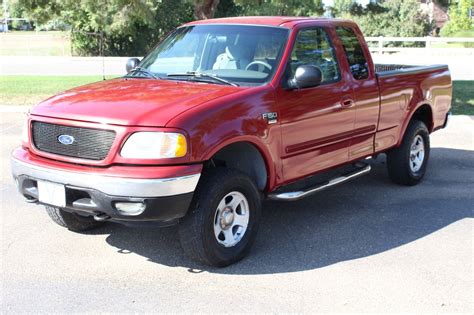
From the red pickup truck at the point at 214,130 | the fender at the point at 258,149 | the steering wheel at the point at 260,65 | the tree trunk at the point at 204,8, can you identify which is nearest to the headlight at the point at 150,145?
the red pickup truck at the point at 214,130

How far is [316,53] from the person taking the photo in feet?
19.0

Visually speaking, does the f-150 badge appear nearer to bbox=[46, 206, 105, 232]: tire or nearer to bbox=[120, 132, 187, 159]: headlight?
bbox=[120, 132, 187, 159]: headlight

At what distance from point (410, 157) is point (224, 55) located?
9.61ft

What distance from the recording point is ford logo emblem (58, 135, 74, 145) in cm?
447

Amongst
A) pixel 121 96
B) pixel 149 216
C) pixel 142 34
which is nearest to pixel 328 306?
pixel 149 216

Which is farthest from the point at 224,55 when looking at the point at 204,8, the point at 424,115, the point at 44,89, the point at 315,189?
the point at 44,89

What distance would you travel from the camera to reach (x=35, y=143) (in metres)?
4.77

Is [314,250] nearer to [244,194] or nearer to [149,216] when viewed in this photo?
[244,194]

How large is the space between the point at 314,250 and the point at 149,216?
5.28ft

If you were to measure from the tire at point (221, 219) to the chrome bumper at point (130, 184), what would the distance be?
Result: 0.61 ft

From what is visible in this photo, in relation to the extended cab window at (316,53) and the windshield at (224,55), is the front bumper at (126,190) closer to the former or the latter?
the windshield at (224,55)

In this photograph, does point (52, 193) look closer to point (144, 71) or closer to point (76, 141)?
point (76, 141)

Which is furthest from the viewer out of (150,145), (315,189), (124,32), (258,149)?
(124,32)

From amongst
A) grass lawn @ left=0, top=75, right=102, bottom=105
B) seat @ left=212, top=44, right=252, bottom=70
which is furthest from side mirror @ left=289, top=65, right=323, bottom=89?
grass lawn @ left=0, top=75, right=102, bottom=105
